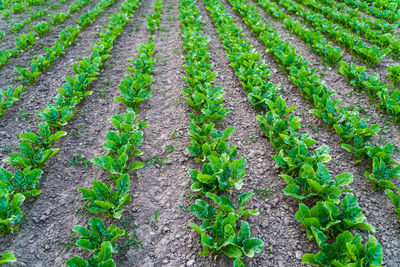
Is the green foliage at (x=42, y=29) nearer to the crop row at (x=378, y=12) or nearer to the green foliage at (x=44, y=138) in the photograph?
the green foliage at (x=44, y=138)

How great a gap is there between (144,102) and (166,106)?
1.64 ft

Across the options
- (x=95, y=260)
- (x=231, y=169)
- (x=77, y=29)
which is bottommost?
(x=95, y=260)

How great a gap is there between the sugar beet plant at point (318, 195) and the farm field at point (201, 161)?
0.02m

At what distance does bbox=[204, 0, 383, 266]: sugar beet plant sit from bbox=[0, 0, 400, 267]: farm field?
0.02 meters

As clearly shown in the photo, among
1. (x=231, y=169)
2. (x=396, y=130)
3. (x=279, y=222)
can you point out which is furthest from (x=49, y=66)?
(x=396, y=130)

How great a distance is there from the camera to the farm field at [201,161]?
10.2 feet

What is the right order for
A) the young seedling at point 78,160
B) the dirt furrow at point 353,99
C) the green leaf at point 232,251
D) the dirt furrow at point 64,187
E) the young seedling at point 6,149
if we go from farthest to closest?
the dirt furrow at point 353,99, the young seedling at point 6,149, the young seedling at point 78,160, the dirt furrow at point 64,187, the green leaf at point 232,251

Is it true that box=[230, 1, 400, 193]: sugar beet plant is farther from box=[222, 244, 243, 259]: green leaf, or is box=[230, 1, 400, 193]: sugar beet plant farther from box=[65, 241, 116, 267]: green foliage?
box=[65, 241, 116, 267]: green foliage

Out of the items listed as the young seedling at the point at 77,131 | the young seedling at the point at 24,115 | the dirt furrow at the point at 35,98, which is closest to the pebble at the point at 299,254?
the young seedling at the point at 77,131

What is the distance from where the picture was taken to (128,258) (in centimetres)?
310

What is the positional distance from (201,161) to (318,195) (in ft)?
5.37

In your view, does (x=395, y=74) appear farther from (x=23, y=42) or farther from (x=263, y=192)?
(x=23, y=42)

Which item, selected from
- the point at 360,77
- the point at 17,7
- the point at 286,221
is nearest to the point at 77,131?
the point at 286,221

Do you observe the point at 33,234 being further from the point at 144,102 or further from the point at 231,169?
the point at 144,102
